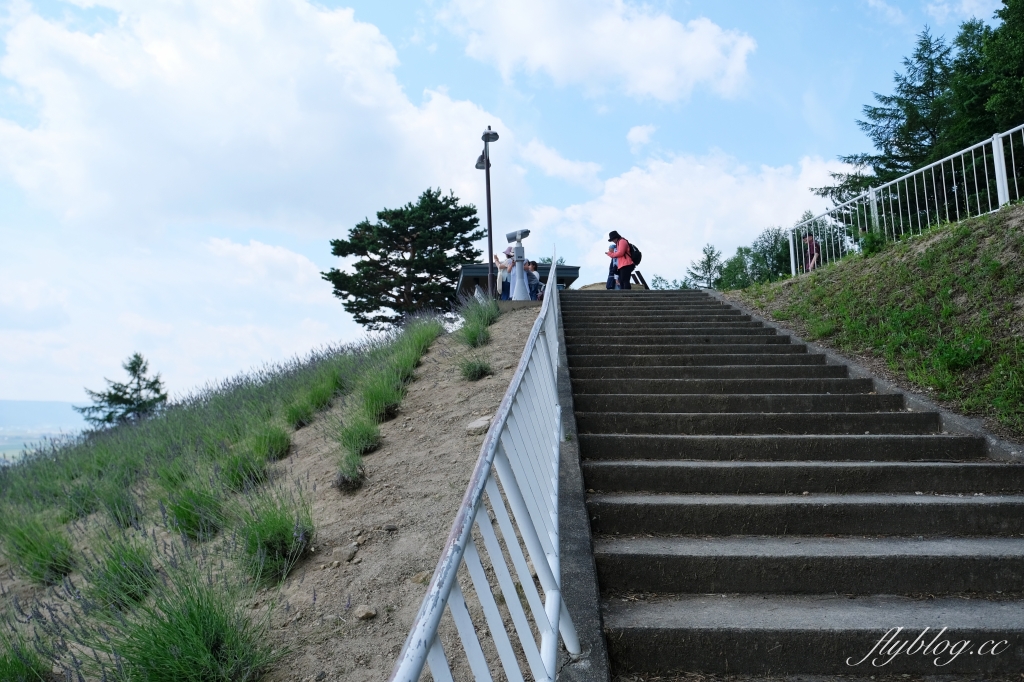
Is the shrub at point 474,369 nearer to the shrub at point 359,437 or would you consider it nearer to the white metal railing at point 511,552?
the shrub at point 359,437

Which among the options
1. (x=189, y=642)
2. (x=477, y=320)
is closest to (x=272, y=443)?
(x=189, y=642)

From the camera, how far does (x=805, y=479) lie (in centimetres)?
477

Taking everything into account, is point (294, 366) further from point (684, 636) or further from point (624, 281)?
point (684, 636)

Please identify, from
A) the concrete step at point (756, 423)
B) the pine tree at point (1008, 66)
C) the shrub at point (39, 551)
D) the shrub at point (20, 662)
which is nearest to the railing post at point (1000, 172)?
the concrete step at point (756, 423)

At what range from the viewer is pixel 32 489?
28.0ft

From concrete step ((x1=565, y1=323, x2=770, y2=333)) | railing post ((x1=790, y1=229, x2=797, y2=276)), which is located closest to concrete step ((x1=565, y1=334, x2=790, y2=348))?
concrete step ((x1=565, y1=323, x2=770, y2=333))

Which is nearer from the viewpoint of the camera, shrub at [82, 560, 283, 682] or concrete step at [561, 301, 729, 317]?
shrub at [82, 560, 283, 682]

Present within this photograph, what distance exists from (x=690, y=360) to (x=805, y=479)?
11.5 ft

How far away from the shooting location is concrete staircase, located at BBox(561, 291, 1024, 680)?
10.3 ft

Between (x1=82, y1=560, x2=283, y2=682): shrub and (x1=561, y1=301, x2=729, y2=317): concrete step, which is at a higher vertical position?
(x1=561, y1=301, x2=729, y2=317): concrete step

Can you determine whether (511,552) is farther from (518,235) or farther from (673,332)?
(518,235)

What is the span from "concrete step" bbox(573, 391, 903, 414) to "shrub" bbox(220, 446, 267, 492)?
2975 millimetres

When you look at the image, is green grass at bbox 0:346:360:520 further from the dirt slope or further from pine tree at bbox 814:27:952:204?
pine tree at bbox 814:27:952:204

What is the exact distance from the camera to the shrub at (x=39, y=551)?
238 inches
